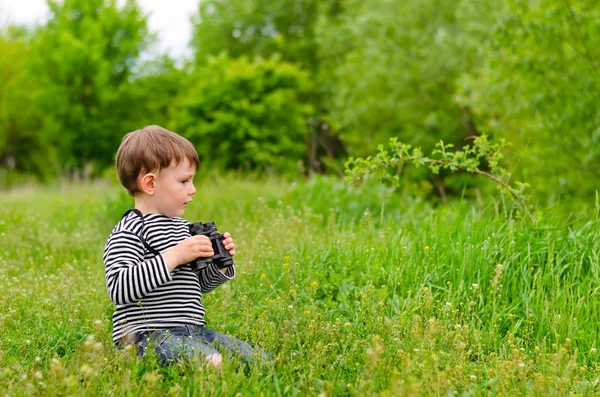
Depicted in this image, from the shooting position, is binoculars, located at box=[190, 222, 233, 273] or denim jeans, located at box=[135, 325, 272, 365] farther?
binoculars, located at box=[190, 222, 233, 273]

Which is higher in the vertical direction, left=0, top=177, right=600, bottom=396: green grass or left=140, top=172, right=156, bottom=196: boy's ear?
left=140, top=172, right=156, bottom=196: boy's ear

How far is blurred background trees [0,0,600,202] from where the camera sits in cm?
1134

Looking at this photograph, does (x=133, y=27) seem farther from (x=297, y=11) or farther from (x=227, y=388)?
(x=227, y=388)

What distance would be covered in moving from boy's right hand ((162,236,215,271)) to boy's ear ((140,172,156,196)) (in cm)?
40

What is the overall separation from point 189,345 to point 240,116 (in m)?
16.7

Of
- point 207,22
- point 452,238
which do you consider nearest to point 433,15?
point 207,22

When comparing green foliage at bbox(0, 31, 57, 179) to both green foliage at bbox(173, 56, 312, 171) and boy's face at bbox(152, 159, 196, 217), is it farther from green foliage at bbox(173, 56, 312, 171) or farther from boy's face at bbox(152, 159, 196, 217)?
boy's face at bbox(152, 159, 196, 217)

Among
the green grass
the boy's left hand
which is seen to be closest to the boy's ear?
the boy's left hand

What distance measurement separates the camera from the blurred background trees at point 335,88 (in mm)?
11344

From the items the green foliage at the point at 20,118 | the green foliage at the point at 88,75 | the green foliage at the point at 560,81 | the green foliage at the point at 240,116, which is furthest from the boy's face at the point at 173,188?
the green foliage at the point at 20,118

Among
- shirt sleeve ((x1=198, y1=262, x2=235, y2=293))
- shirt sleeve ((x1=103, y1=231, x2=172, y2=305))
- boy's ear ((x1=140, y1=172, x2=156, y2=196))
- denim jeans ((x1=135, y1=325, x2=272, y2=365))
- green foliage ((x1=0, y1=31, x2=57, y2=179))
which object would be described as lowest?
green foliage ((x1=0, y1=31, x2=57, y2=179))

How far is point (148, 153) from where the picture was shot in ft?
11.5

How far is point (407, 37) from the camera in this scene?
21.9 m

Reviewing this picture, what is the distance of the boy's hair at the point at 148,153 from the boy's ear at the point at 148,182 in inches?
1.3
